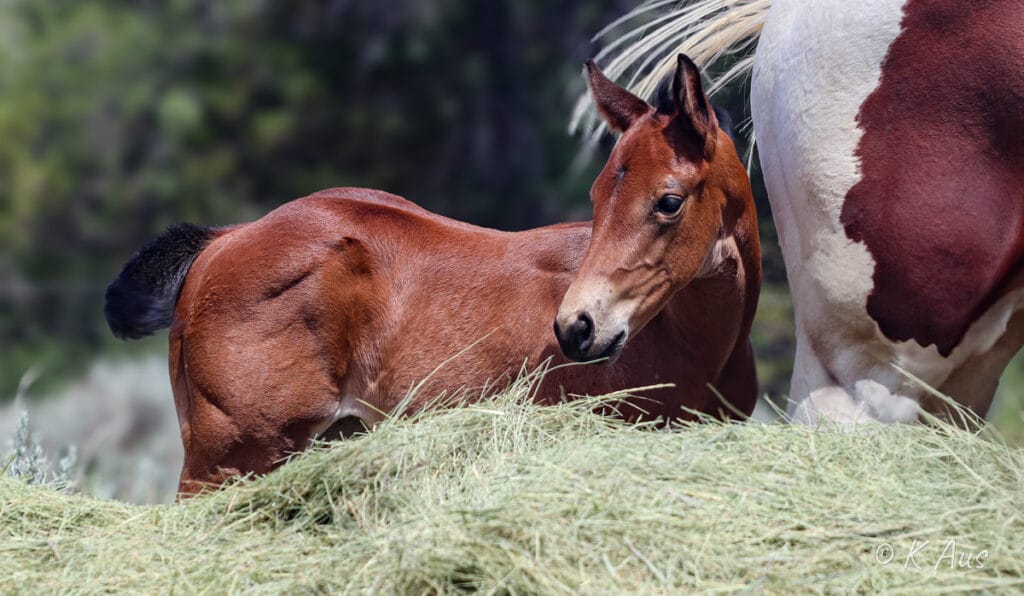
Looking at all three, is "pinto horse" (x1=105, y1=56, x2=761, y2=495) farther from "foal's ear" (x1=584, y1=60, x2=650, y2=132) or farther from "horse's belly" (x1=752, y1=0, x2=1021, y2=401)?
"horse's belly" (x1=752, y1=0, x2=1021, y2=401)

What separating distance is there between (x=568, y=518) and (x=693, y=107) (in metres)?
1.22

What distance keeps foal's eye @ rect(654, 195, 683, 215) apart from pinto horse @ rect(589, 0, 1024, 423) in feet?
0.79

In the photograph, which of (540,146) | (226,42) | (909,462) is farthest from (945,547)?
(226,42)

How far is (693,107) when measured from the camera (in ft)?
8.37

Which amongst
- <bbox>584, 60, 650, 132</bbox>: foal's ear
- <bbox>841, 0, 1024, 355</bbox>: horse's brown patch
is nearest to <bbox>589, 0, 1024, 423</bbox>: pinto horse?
<bbox>841, 0, 1024, 355</bbox>: horse's brown patch

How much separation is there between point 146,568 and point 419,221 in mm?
1420

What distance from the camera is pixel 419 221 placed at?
10.3 feet

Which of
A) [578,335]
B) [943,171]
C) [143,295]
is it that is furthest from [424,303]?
[943,171]

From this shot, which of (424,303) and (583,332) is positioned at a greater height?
(583,332)

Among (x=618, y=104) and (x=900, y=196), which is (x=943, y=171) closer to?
(x=900, y=196)

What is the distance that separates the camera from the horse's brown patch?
84.4 inches

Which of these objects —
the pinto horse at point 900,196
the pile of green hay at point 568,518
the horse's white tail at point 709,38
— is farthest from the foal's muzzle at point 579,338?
the horse's white tail at point 709,38

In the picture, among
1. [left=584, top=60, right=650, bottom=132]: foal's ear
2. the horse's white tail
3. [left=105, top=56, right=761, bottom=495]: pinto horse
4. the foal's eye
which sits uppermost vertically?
the horse's white tail

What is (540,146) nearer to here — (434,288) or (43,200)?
(43,200)
